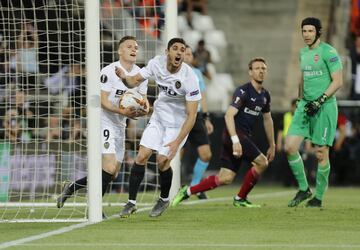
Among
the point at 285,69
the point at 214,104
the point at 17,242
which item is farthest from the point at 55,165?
the point at 285,69

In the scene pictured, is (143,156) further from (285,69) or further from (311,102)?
(285,69)

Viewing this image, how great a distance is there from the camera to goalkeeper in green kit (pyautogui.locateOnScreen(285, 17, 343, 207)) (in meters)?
13.5

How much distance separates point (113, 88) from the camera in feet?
41.5

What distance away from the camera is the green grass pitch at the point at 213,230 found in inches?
363

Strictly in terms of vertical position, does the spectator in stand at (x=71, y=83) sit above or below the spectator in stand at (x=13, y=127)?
above

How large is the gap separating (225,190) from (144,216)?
28.0 ft

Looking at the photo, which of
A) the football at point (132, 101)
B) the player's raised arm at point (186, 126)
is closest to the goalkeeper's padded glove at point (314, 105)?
the player's raised arm at point (186, 126)

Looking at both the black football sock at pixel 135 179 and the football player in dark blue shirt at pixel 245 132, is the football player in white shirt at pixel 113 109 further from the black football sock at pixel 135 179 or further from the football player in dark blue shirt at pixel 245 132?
the football player in dark blue shirt at pixel 245 132

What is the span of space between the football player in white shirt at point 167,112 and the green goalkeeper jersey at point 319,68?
197 centimetres

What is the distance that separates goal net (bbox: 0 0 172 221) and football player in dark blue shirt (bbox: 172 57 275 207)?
1.30 meters

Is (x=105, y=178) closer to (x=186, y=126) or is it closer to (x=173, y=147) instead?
(x=173, y=147)

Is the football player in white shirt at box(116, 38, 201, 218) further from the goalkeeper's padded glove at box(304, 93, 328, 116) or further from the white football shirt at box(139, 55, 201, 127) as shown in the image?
the goalkeeper's padded glove at box(304, 93, 328, 116)

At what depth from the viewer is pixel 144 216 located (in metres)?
12.3

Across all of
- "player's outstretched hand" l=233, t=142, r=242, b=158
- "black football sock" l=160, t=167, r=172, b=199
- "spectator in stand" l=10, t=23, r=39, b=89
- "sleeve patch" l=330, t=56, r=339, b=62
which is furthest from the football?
"spectator in stand" l=10, t=23, r=39, b=89
